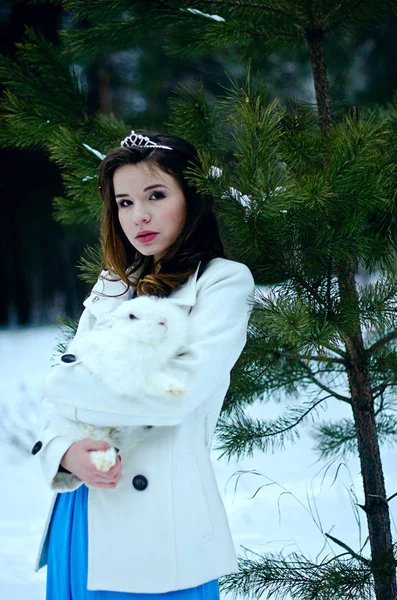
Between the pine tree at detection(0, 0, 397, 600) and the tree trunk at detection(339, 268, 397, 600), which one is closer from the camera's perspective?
the pine tree at detection(0, 0, 397, 600)

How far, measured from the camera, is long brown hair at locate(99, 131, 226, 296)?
59.5 inches

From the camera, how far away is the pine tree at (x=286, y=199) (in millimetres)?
1378

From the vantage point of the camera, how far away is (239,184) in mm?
1379

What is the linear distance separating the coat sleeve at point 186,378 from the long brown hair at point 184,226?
0.50 ft

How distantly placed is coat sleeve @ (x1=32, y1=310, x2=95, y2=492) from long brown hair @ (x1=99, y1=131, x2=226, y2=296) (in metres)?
0.37

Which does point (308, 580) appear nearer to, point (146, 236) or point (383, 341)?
point (383, 341)

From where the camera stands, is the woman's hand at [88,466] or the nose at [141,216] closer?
the woman's hand at [88,466]

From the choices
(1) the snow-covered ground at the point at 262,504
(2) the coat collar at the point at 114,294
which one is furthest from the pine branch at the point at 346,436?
(2) the coat collar at the point at 114,294

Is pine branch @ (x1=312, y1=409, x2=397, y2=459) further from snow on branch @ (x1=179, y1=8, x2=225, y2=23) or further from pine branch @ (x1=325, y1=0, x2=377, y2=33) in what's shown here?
snow on branch @ (x1=179, y1=8, x2=225, y2=23)

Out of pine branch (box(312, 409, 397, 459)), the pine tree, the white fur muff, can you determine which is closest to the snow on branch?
the pine tree

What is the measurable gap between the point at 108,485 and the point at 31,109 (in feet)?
4.16

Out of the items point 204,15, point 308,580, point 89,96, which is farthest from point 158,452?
point 89,96

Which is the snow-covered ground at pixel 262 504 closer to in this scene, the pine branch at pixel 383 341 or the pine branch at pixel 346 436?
the pine branch at pixel 346 436

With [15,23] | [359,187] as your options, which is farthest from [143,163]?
[15,23]
